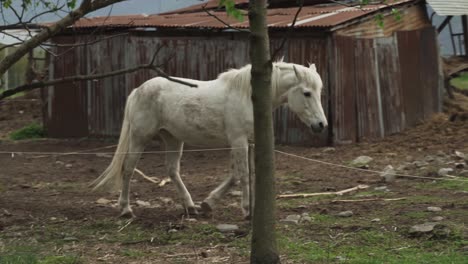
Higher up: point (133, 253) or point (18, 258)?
point (18, 258)

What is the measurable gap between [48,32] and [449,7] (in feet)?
48.6

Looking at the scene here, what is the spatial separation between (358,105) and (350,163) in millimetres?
2660

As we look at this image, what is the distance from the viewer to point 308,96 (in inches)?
328

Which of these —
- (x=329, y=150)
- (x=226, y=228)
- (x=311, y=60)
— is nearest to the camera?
(x=226, y=228)

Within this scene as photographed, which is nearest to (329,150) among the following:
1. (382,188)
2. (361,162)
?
(361,162)

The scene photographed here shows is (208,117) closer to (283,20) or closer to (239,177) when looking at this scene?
(239,177)

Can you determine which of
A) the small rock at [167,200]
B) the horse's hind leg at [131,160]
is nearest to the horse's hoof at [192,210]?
the horse's hind leg at [131,160]

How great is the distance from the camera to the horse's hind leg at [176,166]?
8.52 m

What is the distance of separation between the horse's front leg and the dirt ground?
177 millimetres

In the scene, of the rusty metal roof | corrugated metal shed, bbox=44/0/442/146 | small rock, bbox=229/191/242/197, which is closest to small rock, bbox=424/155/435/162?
corrugated metal shed, bbox=44/0/442/146

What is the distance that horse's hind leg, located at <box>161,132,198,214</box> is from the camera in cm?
852

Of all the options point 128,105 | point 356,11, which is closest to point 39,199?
point 128,105

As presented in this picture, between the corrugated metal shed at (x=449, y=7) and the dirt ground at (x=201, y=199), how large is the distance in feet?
13.1

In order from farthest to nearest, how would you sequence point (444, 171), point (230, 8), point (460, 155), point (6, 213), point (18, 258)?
point (460, 155) → point (444, 171) → point (6, 213) → point (18, 258) → point (230, 8)
